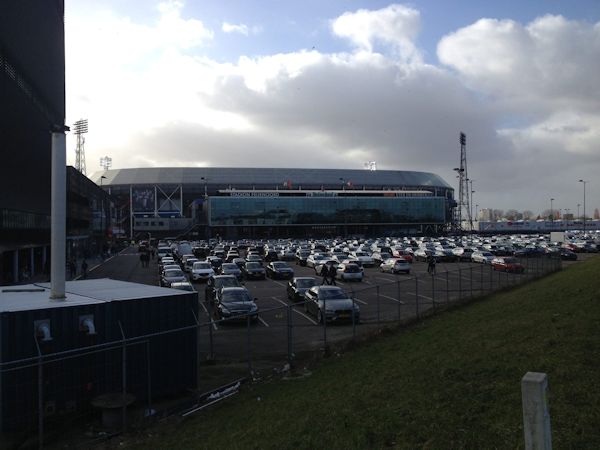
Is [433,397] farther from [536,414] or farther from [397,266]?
[397,266]

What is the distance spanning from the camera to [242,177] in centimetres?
17312

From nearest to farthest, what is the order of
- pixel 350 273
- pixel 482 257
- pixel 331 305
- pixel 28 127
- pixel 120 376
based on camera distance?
pixel 120 376 < pixel 331 305 < pixel 350 273 < pixel 28 127 < pixel 482 257

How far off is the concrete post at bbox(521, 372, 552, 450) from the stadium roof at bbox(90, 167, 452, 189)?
16104 centimetres

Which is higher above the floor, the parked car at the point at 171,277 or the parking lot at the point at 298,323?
the parked car at the point at 171,277

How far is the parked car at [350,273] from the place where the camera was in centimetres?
3616

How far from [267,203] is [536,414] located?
480 ft

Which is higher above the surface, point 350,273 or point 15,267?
point 15,267

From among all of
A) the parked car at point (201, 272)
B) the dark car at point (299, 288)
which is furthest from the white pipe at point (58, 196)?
the parked car at point (201, 272)

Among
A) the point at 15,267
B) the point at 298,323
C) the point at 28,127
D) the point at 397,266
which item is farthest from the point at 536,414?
the point at 28,127

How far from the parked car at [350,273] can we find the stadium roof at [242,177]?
420ft

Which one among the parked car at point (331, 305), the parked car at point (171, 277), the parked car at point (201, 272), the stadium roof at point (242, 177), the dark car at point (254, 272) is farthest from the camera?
the stadium roof at point (242, 177)

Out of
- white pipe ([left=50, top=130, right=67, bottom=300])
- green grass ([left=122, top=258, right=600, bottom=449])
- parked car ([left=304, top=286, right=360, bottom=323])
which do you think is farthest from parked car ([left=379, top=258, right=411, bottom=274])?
white pipe ([left=50, top=130, right=67, bottom=300])

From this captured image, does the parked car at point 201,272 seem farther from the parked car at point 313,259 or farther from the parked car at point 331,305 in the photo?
the parked car at point 331,305

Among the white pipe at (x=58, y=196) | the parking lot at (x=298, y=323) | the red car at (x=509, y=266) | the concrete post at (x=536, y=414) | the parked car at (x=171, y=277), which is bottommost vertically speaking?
the parking lot at (x=298, y=323)
